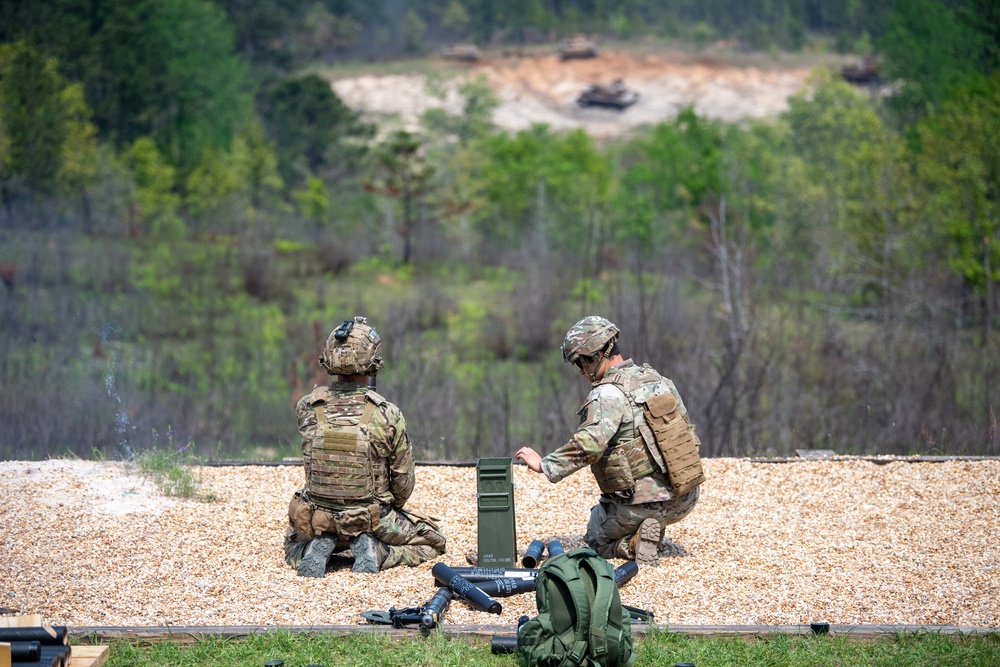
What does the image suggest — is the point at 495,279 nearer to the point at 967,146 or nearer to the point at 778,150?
the point at 967,146

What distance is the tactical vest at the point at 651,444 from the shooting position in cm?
729

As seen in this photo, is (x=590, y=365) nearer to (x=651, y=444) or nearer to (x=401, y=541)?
(x=651, y=444)

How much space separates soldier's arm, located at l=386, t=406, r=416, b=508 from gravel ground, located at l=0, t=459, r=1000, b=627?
510 mm

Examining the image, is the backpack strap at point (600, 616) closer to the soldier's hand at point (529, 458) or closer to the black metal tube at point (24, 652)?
the soldier's hand at point (529, 458)

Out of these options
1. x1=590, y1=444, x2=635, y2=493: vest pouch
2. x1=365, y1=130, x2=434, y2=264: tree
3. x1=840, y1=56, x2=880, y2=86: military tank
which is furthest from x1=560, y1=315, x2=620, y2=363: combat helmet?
x1=840, y1=56, x2=880, y2=86: military tank

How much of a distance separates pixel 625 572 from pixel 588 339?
1.43m

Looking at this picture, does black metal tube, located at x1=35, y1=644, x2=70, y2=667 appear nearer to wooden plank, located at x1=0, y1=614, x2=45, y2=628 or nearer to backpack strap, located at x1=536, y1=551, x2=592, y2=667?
wooden plank, located at x1=0, y1=614, x2=45, y2=628

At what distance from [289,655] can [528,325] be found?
76.5 ft

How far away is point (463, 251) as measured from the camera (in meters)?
38.8

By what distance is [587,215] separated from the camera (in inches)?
1597

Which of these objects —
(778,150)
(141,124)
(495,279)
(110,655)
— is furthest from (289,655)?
(778,150)

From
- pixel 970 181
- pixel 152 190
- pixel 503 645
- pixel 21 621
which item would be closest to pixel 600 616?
pixel 503 645

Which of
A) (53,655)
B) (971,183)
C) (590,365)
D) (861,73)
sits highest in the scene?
(861,73)

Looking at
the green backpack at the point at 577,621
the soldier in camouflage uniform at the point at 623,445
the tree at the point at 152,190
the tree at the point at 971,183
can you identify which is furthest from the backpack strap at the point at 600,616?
the tree at the point at 152,190
